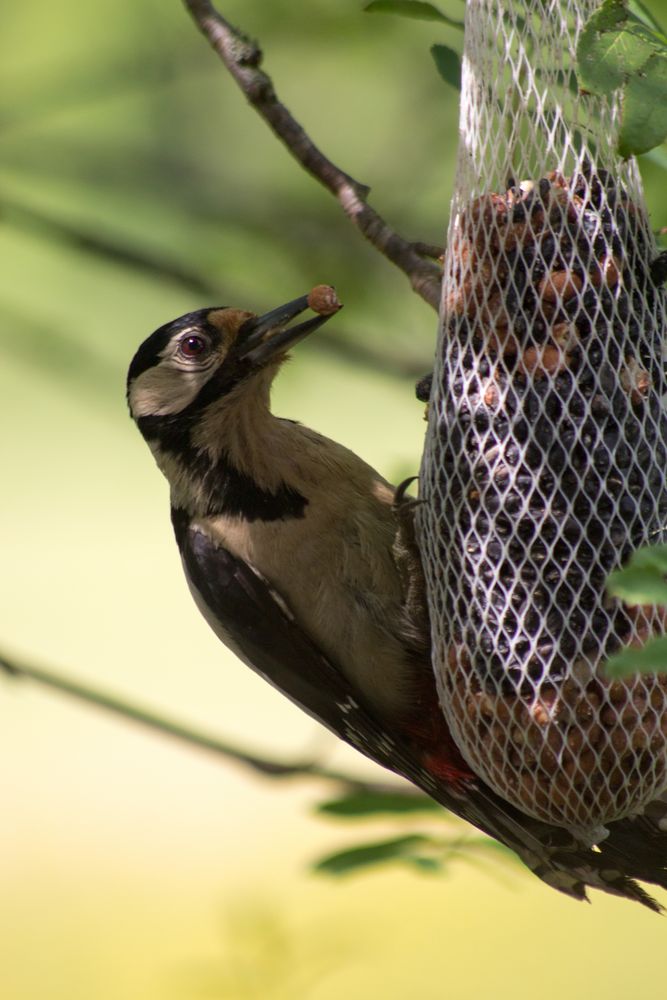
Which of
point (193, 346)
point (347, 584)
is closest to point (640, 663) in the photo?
point (347, 584)

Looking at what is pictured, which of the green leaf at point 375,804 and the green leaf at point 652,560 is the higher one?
the green leaf at point 652,560

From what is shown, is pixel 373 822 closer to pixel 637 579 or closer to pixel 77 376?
pixel 637 579

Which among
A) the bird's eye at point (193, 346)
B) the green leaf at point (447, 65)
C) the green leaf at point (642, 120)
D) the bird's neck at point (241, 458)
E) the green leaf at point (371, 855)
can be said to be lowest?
the green leaf at point (371, 855)

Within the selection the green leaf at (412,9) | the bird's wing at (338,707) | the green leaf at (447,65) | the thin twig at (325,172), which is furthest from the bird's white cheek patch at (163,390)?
the green leaf at (412,9)

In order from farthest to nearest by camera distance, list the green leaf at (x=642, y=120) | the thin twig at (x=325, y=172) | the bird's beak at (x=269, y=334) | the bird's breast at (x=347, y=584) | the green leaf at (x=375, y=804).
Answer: the bird's breast at (x=347, y=584), the bird's beak at (x=269, y=334), the green leaf at (x=375, y=804), the thin twig at (x=325, y=172), the green leaf at (x=642, y=120)

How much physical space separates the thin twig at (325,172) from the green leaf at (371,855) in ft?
3.85

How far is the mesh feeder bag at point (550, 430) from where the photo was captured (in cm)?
226

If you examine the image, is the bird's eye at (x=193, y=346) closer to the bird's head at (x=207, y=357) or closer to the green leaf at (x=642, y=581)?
the bird's head at (x=207, y=357)

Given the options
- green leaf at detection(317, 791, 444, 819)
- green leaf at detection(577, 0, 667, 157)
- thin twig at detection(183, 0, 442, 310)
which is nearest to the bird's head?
thin twig at detection(183, 0, 442, 310)

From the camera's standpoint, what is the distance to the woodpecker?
3127 mm

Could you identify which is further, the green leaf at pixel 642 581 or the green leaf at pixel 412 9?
the green leaf at pixel 412 9

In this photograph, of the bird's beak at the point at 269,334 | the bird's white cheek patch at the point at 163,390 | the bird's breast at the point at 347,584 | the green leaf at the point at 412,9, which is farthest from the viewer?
the bird's white cheek patch at the point at 163,390

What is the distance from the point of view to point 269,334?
314 centimetres

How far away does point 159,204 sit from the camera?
4379 millimetres
